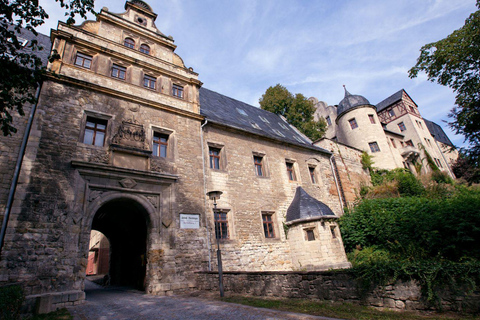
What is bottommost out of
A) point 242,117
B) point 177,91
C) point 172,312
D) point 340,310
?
point 340,310

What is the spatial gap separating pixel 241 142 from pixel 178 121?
3.68 m

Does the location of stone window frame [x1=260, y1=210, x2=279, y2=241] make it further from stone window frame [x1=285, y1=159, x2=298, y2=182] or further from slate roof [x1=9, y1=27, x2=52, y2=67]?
slate roof [x1=9, y1=27, x2=52, y2=67]

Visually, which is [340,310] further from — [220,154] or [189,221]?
[220,154]

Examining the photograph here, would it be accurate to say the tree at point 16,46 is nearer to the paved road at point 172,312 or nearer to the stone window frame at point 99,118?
the stone window frame at point 99,118

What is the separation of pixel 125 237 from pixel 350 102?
23.4 meters

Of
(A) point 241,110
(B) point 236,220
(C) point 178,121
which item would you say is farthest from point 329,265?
(A) point 241,110

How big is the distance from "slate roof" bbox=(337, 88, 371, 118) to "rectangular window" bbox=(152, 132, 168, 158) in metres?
20.7

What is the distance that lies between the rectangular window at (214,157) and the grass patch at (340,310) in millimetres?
6944

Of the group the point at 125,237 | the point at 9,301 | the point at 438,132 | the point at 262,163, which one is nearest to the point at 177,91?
the point at 262,163

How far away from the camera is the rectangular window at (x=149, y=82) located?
1160cm

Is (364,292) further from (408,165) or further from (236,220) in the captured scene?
(408,165)

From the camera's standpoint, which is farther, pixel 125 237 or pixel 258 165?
pixel 258 165

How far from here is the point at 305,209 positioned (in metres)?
12.9

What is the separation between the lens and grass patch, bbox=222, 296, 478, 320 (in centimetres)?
429
